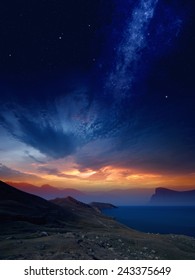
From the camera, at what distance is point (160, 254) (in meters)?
27.4

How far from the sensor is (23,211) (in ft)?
206

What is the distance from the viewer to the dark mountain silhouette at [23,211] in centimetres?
5275

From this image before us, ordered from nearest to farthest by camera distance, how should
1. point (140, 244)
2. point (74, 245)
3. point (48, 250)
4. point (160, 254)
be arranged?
point (48, 250)
point (74, 245)
point (160, 254)
point (140, 244)

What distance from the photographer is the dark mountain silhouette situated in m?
52.8
